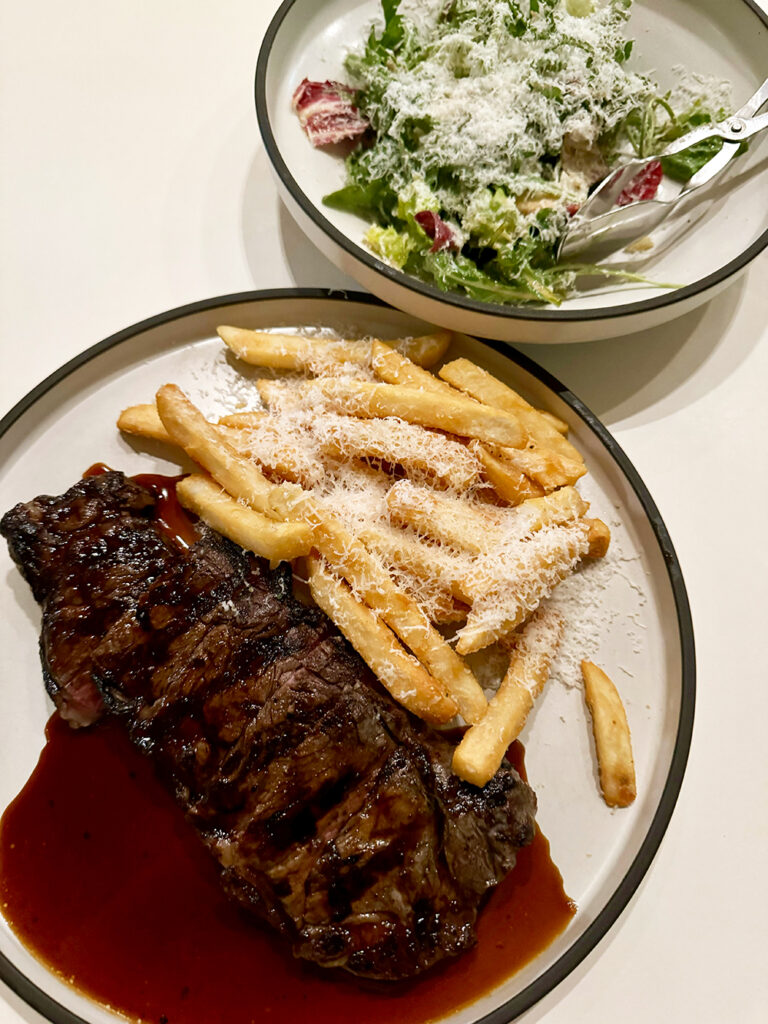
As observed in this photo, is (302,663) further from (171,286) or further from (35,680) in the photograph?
(171,286)

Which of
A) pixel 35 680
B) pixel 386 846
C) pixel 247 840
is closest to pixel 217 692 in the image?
pixel 247 840

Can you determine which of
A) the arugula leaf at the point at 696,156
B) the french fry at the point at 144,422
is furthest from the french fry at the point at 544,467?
the arugula leaf at the point at 696,156

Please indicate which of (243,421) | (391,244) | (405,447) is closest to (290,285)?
(391,244)

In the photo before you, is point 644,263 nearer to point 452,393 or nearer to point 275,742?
point 452,393

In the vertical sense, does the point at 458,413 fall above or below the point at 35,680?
below

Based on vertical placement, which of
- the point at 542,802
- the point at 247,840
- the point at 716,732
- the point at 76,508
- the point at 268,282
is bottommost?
the point at 716,732

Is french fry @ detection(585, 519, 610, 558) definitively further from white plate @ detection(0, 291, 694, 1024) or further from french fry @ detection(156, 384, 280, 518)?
french fry @ detection(156, 384, 280, 518)

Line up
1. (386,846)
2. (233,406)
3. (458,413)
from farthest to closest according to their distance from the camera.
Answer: (233,406) < (458,413) < (386,846)
